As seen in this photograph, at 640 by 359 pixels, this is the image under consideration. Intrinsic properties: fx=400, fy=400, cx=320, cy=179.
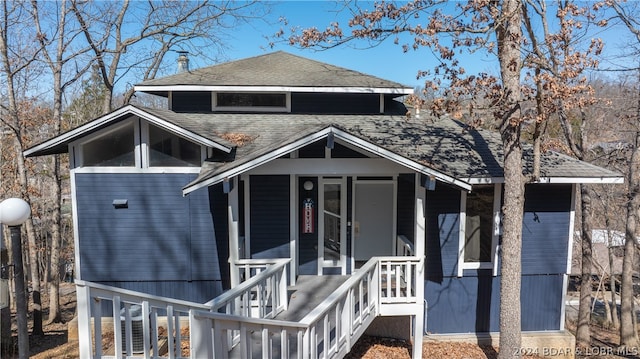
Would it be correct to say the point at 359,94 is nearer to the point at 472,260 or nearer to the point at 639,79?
the point at 472,260

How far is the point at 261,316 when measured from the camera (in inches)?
251

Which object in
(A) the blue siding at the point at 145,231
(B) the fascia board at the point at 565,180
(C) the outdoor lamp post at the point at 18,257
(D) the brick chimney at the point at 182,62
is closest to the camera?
(C) the outdoor lamp post at the point at 18,257

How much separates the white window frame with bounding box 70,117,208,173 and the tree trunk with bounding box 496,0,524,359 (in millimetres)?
5511

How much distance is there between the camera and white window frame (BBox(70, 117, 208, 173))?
756 centimetres

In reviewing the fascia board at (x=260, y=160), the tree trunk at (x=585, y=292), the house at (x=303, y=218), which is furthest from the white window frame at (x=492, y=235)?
the tree trunk at (x=585, y=292)

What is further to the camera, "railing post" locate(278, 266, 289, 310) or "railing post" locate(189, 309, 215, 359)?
"railing post" locate(278, 266, 289, 310)

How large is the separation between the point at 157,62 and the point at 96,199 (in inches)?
422

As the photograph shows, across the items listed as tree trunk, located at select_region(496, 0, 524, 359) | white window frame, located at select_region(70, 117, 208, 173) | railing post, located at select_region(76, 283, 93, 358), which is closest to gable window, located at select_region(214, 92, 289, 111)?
white window frame, located at select_region(70, 117, 208, 173)

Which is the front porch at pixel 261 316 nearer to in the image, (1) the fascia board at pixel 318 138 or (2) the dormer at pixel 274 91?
(1) the fascia board at pixel 318 138

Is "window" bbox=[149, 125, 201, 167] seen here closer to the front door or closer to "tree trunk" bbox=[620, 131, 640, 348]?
the front door

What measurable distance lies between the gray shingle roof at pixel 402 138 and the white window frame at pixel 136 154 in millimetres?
399

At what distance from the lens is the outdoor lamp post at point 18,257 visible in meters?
3.84

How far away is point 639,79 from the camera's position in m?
11.9

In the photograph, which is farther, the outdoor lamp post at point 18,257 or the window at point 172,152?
the window at point 172,152
